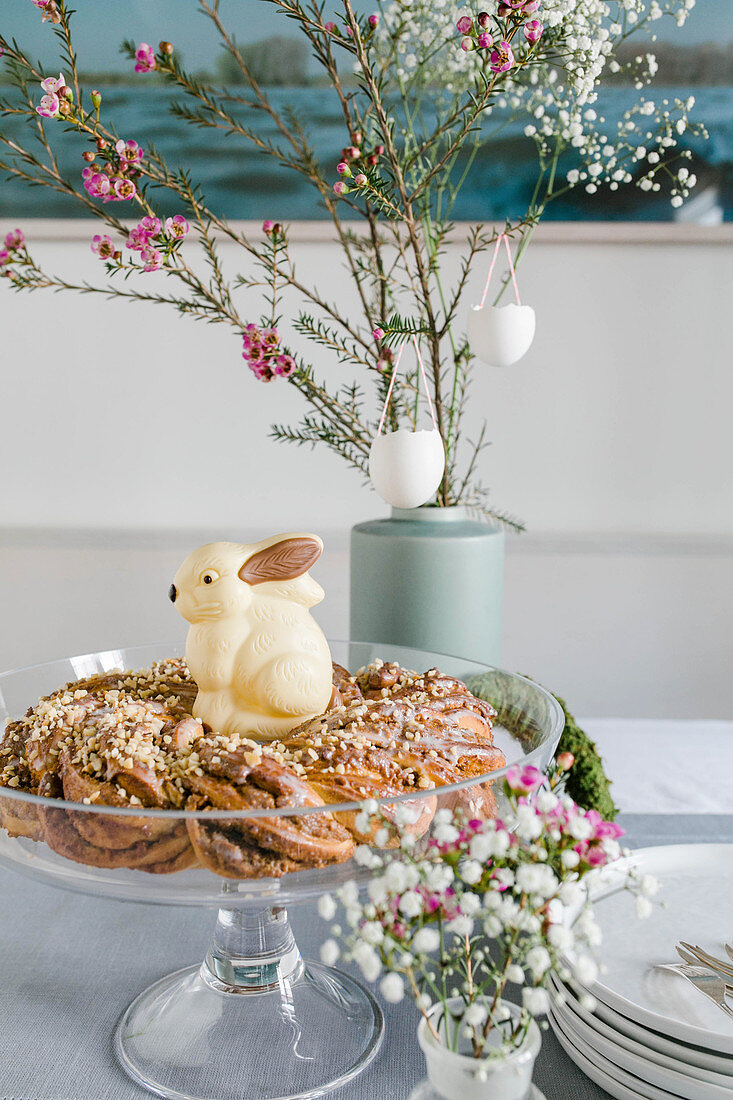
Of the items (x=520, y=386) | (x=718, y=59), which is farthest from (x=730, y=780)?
(x=718, y=59)

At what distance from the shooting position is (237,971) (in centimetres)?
68

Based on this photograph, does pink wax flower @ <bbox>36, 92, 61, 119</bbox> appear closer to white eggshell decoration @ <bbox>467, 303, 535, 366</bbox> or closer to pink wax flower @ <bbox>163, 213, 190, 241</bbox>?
pink wax flower @ <bbox>163, 213, 190, 241</bbox>

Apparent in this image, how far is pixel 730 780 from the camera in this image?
106 centimetres

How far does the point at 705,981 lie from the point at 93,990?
45 centimetres

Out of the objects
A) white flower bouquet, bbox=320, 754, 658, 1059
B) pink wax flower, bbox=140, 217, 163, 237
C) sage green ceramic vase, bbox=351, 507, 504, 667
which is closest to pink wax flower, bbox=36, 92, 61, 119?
pink wax flower, bbox=140, 217, 163, 237

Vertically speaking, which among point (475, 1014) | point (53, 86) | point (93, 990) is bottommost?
point (93, 990)

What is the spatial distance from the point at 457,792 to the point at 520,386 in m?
1.23

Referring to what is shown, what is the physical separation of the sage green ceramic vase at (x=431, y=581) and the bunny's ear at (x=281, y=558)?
0.94ft

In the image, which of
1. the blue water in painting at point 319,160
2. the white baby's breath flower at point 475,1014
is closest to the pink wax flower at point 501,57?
the white baby's breath flower at point 475,1014

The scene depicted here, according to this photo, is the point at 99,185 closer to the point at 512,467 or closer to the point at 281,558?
the point at 281,558

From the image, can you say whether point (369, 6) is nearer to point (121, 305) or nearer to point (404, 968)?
point (121, 305)

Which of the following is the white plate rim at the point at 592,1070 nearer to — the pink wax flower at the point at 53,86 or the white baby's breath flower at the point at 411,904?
the white baby's breath flower at the point at 411,904

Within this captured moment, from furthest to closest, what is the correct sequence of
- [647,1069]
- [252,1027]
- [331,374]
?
[331,374], [252,1027], [647,1069]

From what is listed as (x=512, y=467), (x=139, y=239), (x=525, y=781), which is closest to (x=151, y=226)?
(x=139, y=239)
